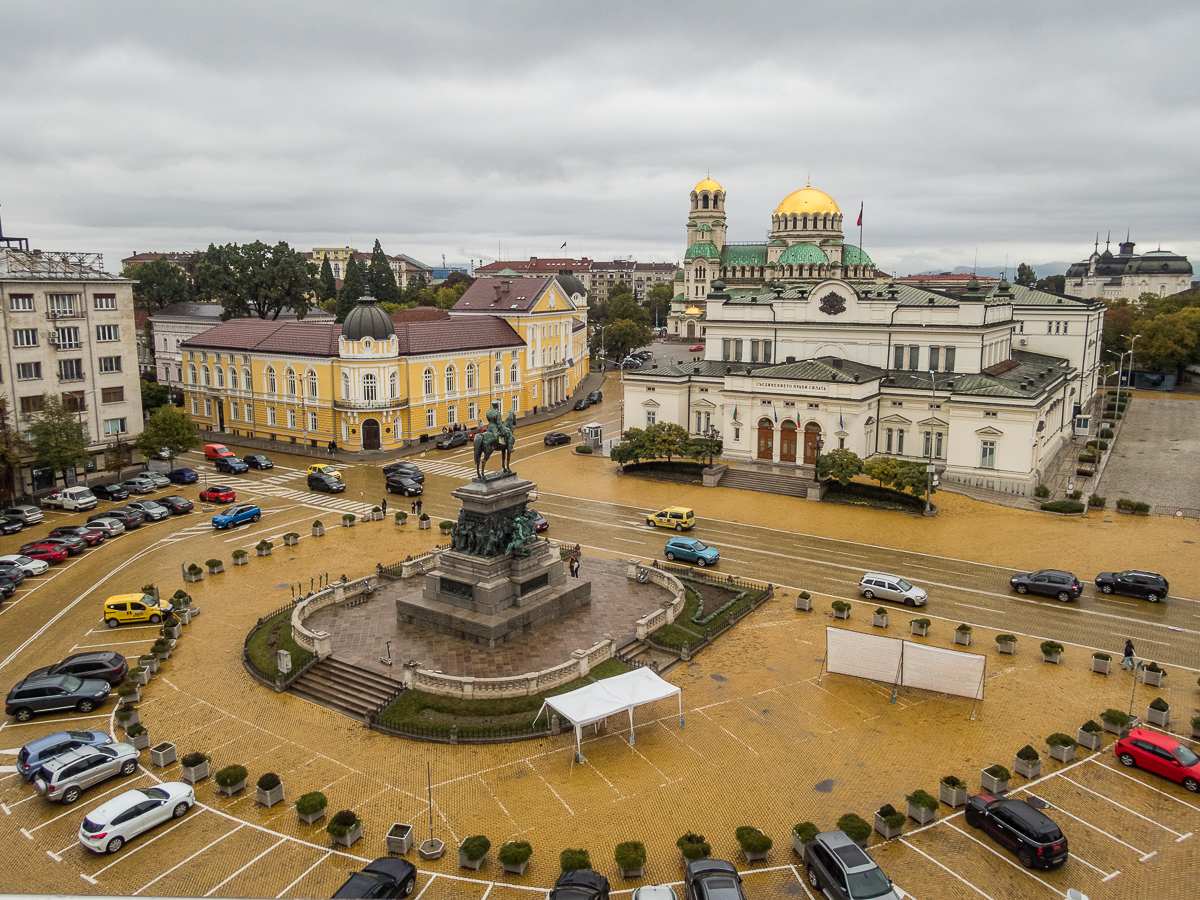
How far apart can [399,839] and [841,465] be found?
42.1 m

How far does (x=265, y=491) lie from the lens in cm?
6097

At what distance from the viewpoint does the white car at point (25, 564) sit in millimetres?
42500

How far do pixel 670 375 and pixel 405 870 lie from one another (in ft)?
186

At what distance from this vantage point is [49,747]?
25.1 m

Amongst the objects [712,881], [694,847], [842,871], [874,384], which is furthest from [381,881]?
[874,384]

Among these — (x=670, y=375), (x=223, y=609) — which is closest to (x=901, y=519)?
(x=670, y=375)

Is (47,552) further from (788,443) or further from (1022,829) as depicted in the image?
(788,443)

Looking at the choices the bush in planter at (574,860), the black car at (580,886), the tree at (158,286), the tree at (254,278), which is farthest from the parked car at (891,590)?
the tree at (158,286)

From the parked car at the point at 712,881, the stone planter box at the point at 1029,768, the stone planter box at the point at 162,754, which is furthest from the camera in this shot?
the stone planter box at the point at 162,754

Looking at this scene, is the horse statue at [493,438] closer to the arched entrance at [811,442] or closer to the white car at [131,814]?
the white car at [131,814]

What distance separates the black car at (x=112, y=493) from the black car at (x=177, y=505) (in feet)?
15.0

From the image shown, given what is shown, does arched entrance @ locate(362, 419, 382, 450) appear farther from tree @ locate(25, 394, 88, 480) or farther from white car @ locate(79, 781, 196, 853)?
white car @ locate(79, 781, 196, 853)

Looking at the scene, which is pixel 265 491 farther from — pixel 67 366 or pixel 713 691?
pixel 713 691

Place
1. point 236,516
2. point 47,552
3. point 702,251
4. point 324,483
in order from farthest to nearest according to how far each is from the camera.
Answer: point 702,251 < point 324,483 < point 236,516 < point 47,552
